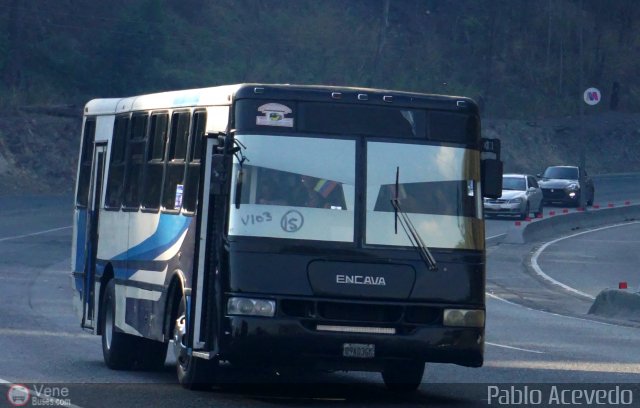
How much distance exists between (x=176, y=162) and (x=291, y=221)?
6.10ft

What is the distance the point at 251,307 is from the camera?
9.78m

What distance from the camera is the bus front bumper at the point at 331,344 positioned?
9.75 metres

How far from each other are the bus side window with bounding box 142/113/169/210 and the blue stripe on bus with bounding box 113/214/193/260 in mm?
322

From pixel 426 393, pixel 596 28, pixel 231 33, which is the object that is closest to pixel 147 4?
pixel 231 33

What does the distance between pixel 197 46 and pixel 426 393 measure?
5955 centimetres

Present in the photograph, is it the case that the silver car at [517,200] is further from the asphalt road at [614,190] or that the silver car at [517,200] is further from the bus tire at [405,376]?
the bus tire at [405,376]

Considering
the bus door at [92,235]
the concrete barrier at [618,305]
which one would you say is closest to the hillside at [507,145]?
the concrete barrier at [618,305]

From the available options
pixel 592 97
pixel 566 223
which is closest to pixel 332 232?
pixel 566 223

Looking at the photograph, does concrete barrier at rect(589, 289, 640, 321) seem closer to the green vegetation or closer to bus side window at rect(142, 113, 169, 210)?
bus side window at rect(142, 113, 169, 210)

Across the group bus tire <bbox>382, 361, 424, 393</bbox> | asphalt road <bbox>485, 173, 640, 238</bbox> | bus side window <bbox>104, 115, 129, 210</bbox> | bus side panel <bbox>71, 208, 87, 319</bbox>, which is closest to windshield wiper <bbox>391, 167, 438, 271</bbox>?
bus tire <bbox>382, 361, 424, 393</bbox>

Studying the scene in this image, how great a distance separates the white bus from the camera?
9844mm

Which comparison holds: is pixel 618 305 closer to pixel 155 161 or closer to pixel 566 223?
pixel 155 161

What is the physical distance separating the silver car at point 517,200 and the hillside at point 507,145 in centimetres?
601

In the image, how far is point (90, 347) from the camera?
15102mm
